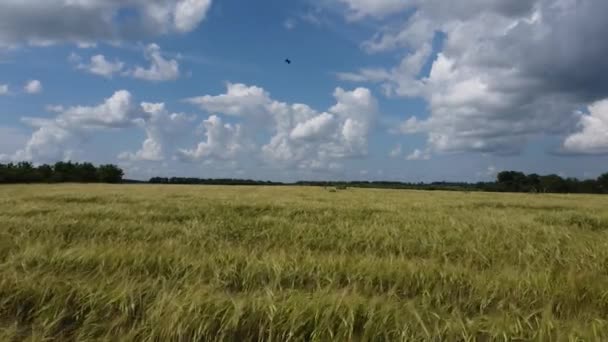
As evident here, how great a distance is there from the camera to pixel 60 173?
75.1 m

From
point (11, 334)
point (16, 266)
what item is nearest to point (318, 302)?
point (11, 334)

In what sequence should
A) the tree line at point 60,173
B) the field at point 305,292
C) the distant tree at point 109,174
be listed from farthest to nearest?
the distant tree at point 109,174 < the tree line at point 60,173 < the field at point 305,292

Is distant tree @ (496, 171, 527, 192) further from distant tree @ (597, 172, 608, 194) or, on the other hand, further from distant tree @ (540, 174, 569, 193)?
distant tree @ (597, 172, 608, 194)

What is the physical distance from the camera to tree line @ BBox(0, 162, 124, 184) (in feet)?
208

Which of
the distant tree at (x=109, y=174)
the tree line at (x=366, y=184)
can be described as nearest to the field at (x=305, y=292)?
the tree line at (x=366, y=184)

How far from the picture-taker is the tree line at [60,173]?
63550 mm

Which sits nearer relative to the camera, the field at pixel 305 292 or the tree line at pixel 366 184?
the field at pixel 305 292

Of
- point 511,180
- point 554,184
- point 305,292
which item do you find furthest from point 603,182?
point 305,292

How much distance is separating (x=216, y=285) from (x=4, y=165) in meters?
77.8

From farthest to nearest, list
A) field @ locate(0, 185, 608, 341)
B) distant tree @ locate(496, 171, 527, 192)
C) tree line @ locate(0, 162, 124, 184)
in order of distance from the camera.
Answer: distant tree @ locate(496, 171, 527, 192) → tree line @ locate(0, 162, 124, 184) → field @ locate(0, 185, 608, 341)

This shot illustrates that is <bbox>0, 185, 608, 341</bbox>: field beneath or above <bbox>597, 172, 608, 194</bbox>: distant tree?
beneath

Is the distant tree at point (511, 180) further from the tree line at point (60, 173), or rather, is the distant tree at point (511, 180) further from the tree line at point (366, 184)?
the tree line at point (60, 173)

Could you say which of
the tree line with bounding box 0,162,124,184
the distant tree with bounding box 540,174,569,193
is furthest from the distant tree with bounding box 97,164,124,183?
the distant tree with bounding box 540,174,569,193

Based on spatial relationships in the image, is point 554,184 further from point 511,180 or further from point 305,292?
point 305,292
